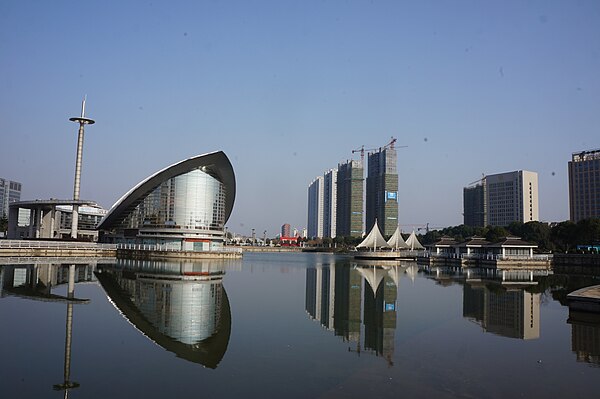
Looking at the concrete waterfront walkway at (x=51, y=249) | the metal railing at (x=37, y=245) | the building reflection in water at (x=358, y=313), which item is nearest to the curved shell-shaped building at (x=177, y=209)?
the concrete waterfront walkway at (x=51, y=249)

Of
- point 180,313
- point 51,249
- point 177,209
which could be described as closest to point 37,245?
point 51,249

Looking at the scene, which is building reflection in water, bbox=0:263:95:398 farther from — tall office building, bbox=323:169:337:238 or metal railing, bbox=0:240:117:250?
tall office building, bbox=323:169:337:238

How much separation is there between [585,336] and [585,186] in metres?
112

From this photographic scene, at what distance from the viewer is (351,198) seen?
161625 millimetres

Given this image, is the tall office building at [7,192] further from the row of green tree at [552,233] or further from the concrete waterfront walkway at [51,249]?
the row of green tree at [552,233]

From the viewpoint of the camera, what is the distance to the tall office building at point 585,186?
108 m

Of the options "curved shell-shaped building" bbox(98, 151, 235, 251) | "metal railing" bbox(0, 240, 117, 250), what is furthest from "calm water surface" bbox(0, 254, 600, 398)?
"curved shell-shaped building" bbox(98, 151, 235, 251)

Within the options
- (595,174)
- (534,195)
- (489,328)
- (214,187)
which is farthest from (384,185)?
(489,328)

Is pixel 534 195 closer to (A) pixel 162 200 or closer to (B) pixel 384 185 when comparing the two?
(B) pixel 384 185

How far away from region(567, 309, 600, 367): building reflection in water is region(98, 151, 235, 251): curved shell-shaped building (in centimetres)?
4807

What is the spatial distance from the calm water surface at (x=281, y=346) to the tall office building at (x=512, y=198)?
389ft

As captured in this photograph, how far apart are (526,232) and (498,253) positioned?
3217cm

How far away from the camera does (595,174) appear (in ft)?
355

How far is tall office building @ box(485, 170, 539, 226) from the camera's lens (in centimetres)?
12888
